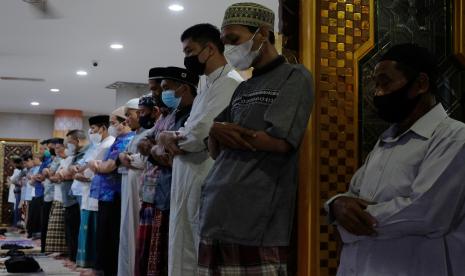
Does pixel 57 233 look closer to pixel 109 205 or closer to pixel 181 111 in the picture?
pixel 109 205

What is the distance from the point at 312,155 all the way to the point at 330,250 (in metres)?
0.52

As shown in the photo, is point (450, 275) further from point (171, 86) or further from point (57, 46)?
point (57, 46)

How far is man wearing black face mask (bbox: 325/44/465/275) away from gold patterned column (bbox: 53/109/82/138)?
17414 mm

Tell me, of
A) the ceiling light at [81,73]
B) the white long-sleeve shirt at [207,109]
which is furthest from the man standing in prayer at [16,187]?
the white long-sleeve shirt at [207,109]

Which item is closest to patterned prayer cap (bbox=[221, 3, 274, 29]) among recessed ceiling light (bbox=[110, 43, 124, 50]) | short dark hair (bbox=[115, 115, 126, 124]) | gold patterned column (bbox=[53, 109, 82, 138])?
short dark hair (bbox=[115, 115, 126, 124])

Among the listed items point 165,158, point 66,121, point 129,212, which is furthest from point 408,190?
point 66,121

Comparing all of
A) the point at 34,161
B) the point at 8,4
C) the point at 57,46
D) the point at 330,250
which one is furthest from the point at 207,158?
the point at 34,161

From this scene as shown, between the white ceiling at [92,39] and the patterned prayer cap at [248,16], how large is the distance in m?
5.16

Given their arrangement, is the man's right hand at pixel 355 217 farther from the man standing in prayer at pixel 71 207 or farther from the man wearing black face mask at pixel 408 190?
the man standing in prayer at pixel 71 207

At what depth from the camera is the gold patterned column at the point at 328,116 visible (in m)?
3.17

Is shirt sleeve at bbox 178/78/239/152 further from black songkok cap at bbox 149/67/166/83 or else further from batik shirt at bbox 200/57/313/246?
black songkok cap at bbox 149/67/166/83

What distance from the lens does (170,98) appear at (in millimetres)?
3963

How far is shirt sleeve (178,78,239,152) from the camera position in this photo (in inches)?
122

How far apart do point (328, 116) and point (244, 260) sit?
1252mm
